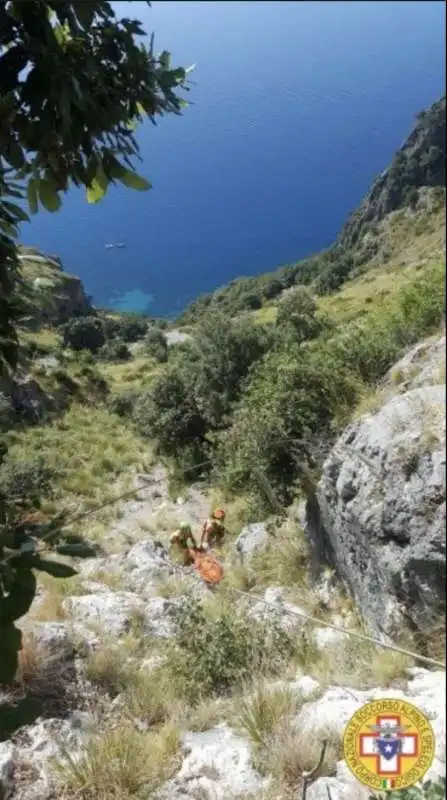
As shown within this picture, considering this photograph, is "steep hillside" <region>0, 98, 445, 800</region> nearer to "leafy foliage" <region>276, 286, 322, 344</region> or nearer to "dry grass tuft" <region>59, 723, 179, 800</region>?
"dry grass tuft" <region>59, 723, 179, 800</region>

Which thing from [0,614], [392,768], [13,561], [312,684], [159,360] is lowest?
[312,684]

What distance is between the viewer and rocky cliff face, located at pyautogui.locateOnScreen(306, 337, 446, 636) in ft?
8.63

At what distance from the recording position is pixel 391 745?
57.1 inches

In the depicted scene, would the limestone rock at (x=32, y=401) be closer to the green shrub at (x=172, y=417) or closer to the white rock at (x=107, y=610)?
the green shrub at (x=172, y=417)

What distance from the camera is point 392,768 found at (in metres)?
1.45

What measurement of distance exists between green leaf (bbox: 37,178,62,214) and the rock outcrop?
1.37 meters

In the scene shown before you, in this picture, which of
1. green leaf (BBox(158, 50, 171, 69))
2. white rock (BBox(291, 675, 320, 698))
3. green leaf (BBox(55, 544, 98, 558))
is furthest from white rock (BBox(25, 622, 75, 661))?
green leaf (BBox(158, 50, 171, 69))

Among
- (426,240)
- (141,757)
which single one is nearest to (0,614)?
(426,240)

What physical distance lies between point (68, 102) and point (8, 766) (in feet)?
13.3

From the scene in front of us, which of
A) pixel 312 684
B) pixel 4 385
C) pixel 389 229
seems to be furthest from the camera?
pixel 312 684

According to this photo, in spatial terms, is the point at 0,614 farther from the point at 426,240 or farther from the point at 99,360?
the point at 99,360

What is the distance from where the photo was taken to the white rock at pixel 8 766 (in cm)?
411

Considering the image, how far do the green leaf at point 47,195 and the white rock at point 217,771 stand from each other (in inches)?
122

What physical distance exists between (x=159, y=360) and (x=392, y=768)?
113 ft
